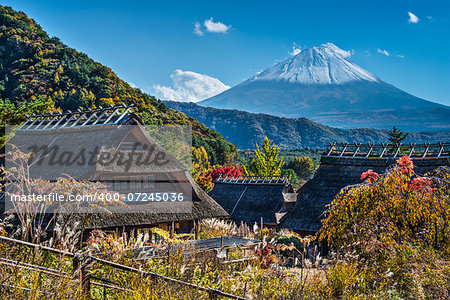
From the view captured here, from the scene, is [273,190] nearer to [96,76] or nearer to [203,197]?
[203,197]

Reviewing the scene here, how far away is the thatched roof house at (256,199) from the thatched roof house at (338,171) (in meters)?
4.62

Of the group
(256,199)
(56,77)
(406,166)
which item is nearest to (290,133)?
(56,77)

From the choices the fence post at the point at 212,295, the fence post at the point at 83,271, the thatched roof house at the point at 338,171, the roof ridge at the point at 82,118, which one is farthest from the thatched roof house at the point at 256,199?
the fence post at the point at 83,271

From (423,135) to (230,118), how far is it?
71.4 meters

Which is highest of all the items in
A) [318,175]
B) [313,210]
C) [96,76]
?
[96,76]

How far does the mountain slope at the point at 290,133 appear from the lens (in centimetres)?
13562

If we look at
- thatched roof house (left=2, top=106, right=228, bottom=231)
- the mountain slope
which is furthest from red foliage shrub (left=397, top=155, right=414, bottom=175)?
the mountain slope

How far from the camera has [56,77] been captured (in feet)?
157

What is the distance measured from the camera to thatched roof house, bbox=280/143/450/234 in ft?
56.0

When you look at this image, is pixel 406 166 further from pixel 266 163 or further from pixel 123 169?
pixel 266 163

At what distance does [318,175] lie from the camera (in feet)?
63.6

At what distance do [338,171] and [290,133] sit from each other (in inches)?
4906

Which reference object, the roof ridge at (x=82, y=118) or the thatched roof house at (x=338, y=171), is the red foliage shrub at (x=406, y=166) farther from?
the roof ridge at (x=82, y=118)

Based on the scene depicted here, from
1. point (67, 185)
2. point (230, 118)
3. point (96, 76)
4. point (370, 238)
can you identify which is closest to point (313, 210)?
point (370, 238)
